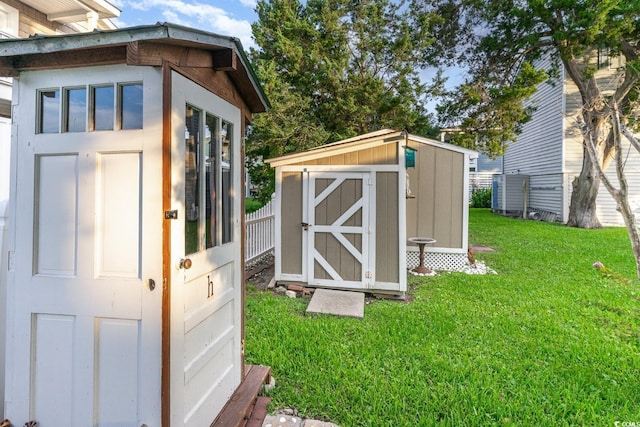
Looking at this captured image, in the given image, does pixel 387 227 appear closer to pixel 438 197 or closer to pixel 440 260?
pixel 438 197

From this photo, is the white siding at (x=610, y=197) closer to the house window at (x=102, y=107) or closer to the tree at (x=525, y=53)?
the tree at (x=525, y=53)

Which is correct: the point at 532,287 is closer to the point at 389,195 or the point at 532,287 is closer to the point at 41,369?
the point at 389,195

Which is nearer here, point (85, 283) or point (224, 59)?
point (85, 283)

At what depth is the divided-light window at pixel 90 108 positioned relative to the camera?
1.51m

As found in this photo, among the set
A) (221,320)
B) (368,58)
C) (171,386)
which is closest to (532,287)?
(221,320)

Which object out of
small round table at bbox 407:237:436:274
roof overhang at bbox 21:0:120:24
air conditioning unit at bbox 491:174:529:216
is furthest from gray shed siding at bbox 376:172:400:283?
air conditioning unit at bbox 491:174:529:216

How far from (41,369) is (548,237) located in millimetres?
10963

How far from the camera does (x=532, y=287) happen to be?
503 centimetres

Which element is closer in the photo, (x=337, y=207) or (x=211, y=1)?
(x=337, y=207)

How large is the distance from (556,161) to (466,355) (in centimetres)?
1306

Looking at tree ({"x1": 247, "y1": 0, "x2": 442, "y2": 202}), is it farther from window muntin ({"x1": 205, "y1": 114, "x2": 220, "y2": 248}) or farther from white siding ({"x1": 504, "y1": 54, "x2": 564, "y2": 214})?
window muntin ({"x1": 205, "y1": 114, "x2": 220, "y2": 248})

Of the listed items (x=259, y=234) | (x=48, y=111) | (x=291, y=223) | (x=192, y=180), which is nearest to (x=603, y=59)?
(x=291, y=223)

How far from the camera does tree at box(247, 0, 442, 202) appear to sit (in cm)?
987

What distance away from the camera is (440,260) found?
6441mm
